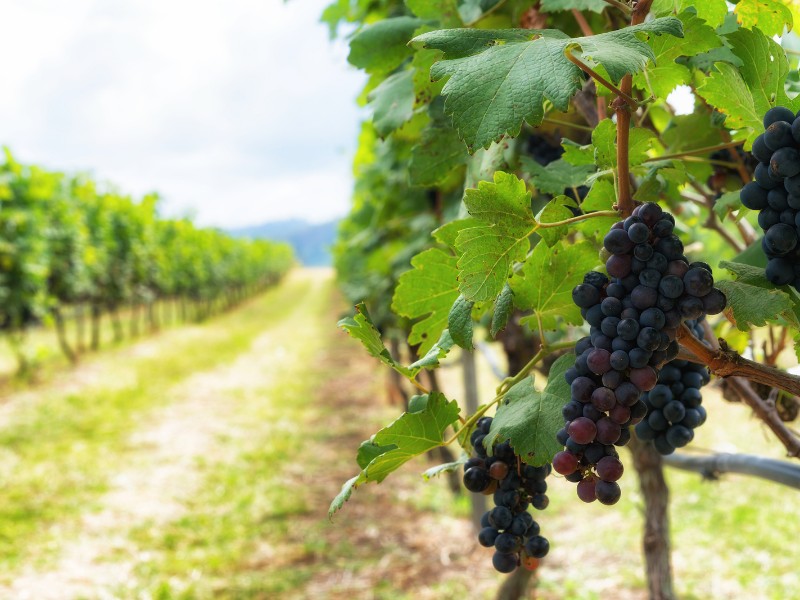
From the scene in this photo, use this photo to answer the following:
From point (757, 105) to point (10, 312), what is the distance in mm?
12789

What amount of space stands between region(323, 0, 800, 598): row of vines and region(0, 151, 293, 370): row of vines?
11.3m

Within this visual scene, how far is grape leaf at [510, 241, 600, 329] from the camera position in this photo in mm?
990

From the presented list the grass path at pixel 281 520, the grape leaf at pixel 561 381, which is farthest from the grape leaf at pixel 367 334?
the grass path at pixel 281 520

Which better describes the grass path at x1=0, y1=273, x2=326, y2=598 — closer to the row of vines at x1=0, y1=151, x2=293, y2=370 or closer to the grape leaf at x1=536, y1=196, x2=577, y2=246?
the row of vines at x1=0, y1=151, x2=293, y2=370

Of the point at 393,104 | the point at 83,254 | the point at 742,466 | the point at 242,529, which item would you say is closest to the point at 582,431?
the point at 393,104

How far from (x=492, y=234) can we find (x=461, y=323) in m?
0.16

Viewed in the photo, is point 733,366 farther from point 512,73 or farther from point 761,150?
point 512,73

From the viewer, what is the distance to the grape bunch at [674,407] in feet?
3.82

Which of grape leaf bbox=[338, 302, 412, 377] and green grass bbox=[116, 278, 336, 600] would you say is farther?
green grass bbox=[116, 278, 336, 600]

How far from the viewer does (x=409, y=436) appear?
0.97 m

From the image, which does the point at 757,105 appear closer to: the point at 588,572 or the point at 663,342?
the point at 663,342

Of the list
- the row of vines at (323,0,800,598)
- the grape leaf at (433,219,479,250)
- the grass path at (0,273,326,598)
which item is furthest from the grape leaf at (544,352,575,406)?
the grass path at (0,273,326,598)

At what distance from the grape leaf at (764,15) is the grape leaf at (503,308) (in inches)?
18.9

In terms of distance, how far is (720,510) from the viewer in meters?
5.23
